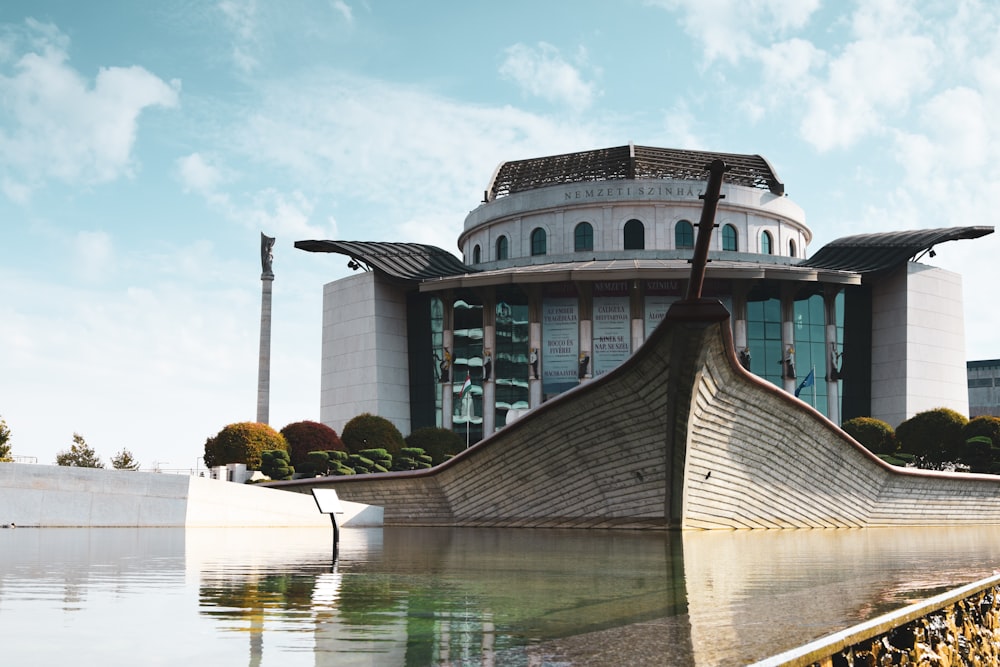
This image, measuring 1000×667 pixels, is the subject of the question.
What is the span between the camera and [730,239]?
48594 millimetres

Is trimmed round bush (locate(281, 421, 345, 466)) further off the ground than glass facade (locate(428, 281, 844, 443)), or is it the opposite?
glass facade (locate(428, 281, 844, 443))

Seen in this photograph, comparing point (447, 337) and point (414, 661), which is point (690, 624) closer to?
point (414, 661)

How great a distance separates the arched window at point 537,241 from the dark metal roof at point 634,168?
2676mm

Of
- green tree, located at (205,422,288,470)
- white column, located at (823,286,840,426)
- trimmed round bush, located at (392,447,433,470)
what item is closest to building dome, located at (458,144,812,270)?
white column, located at (823,286,840,426)

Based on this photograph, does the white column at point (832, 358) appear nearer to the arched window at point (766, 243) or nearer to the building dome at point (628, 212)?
the building dome at point (628, 212)

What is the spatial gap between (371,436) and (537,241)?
15.3 m

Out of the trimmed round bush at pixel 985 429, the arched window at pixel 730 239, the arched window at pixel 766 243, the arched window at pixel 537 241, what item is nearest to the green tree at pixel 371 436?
the arched window at pixel 537 241

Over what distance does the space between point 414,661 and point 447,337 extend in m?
41.2

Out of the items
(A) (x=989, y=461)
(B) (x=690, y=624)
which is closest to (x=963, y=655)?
(B) (x=690, y=624)

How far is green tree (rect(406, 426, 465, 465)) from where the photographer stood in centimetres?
3916

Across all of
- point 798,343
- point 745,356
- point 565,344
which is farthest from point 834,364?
point 565,344

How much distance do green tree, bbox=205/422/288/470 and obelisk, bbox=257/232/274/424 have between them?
9.91m

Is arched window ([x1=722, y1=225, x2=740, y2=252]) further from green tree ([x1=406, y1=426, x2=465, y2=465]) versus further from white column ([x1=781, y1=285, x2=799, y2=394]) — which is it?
green tree ([x1=406, y1=426, x2=465, y2=465])

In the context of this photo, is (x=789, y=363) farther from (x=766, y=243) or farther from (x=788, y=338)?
(x=766, y=243)
